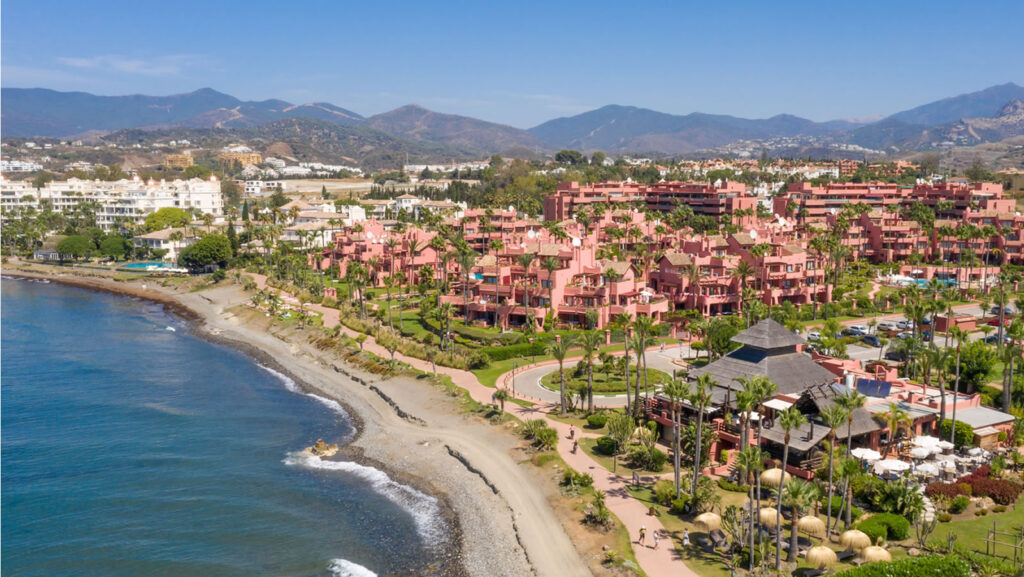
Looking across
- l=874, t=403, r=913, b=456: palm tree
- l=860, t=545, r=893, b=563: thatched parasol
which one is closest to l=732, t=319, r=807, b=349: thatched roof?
l=874, t=403, r=913, b=456: palm tree

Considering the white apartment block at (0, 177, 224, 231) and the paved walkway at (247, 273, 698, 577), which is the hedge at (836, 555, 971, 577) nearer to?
the paved walkway at (247, 273, 698, 577)

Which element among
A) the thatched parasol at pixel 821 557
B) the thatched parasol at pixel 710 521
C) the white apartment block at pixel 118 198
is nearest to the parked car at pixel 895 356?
the thatched parasol at pixel 710 521

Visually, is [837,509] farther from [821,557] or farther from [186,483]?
[186,483]

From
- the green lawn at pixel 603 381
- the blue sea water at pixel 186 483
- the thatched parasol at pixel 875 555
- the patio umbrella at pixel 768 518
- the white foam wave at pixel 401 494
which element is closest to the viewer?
the thatched parasol at pixel 875 555

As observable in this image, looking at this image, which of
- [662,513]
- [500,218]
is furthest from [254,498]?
[500,218]

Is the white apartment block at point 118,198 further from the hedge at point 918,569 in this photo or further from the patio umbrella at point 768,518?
the hedge at point 918,569

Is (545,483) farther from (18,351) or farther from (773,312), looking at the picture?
(18,351)
